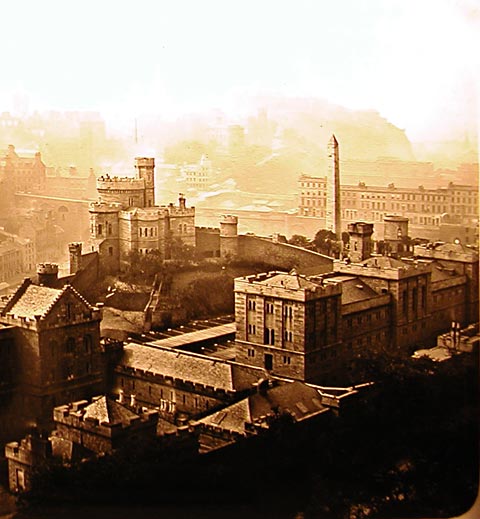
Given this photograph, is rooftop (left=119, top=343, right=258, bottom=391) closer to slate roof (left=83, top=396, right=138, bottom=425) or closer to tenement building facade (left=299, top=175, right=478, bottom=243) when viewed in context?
slate roof (left=83, top=396, right=138, bottom=425)

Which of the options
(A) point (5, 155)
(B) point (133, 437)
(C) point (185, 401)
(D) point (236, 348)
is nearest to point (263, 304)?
(D) point (236, 348)

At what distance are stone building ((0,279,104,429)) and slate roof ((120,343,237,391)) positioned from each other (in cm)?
39

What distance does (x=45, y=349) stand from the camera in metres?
6.43

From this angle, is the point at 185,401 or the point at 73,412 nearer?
the point at 73,412

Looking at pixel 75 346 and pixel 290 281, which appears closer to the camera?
pixel 75 346

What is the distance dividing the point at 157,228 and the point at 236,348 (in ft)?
3.30

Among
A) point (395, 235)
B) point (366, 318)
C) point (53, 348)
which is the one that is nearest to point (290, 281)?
point (366, 318)

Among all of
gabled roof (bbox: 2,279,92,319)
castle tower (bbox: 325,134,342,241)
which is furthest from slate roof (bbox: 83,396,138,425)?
castle tower (bbox: 325,134,342,241)

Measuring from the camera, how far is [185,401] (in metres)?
6.81

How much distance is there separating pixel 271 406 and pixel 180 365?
677 mm

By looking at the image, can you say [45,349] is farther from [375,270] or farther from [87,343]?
[375,270]

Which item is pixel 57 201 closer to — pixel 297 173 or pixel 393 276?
pixel 297 173

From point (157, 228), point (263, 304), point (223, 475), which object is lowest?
point (223, 475)

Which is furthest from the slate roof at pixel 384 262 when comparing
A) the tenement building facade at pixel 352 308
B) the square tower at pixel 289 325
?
the square tower at pixel 289 325
